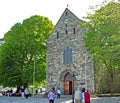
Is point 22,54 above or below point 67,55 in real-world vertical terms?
above

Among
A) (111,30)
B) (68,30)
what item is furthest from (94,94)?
(111,30)

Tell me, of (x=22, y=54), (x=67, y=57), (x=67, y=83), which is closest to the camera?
(x=67, y=57)

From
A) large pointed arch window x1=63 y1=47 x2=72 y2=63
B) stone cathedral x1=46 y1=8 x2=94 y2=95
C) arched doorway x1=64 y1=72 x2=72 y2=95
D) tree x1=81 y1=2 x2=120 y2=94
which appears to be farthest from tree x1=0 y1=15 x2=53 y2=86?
tree x1=81 y1=2 x2=120 y2=94

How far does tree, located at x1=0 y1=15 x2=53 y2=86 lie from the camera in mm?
53000

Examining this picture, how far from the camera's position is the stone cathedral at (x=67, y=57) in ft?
157

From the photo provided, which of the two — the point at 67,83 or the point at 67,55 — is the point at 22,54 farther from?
the point at 67,83

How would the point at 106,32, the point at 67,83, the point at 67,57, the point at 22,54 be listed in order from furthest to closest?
the point at 22,54 → the point at 67,83 → the point at 67,57 → the point at 106,32

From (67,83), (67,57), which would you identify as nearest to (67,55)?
(67,57)

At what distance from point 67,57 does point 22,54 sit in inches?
344

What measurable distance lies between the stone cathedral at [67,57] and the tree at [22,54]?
2.66 metres

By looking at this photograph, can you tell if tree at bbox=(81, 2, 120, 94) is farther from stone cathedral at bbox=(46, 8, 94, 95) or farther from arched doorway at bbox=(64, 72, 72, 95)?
arched doorway at bbox=(64, 72, 72, 95)

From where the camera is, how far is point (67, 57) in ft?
164

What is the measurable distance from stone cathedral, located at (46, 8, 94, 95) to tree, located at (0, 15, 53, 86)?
2657mm

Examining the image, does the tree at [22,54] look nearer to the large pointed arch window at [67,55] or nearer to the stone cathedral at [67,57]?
the stone cathedral at [67,57]
